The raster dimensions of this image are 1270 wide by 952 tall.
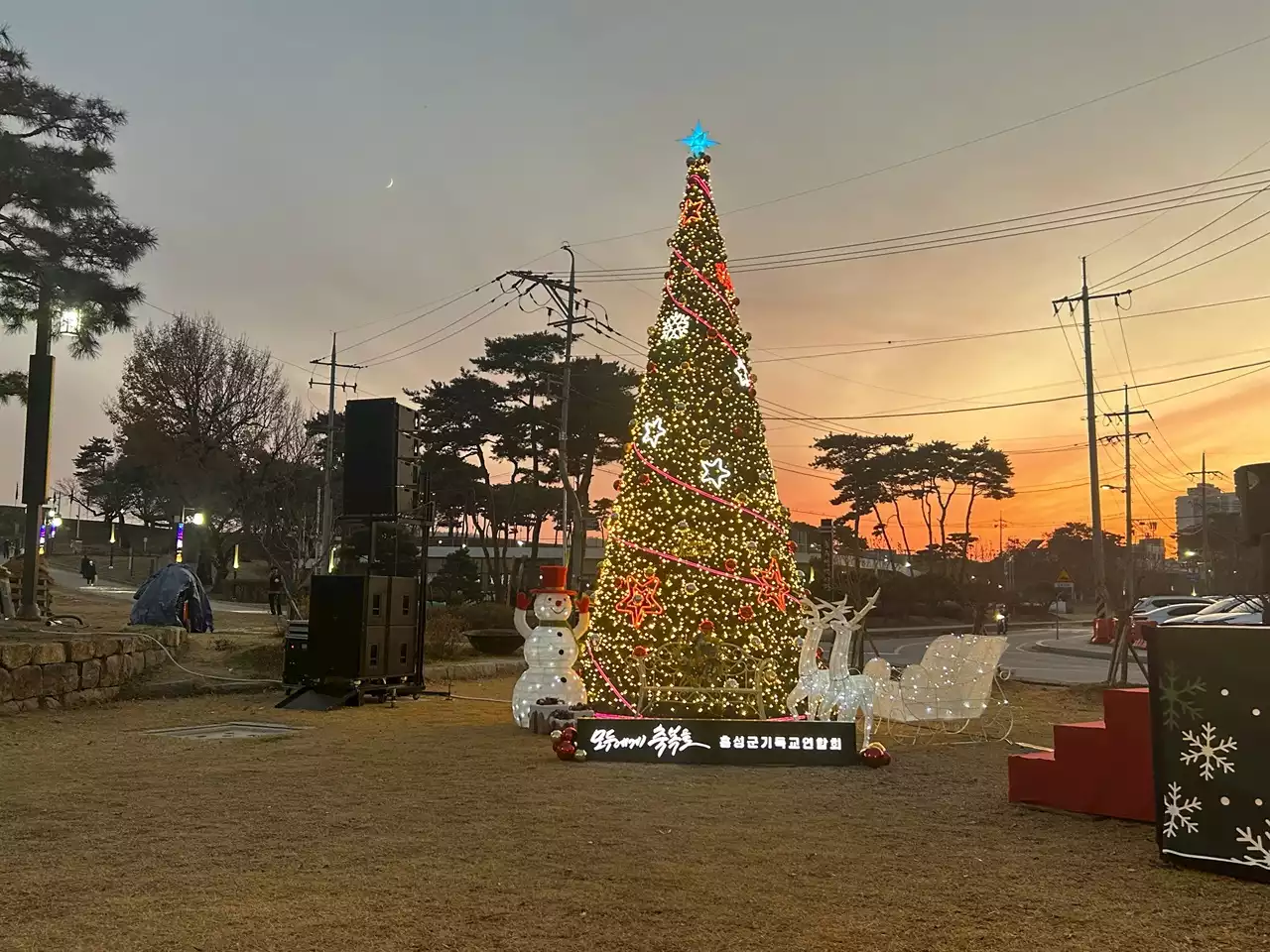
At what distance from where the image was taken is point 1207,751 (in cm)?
410

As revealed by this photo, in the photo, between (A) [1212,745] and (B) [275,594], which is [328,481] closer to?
(B) [275,594]

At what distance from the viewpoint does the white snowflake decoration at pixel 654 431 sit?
956 centimetres

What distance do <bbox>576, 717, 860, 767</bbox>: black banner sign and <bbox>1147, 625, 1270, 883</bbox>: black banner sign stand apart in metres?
2.87

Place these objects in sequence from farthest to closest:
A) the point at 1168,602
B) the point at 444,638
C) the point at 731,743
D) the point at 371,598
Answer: the point at 1168,602 → the point at 444,638 → the point at 371,598 → the point at 731,743

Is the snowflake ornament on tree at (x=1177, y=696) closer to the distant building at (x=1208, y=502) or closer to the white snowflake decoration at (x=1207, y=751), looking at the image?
the white snowflake decoration at (x=1207, y=751)

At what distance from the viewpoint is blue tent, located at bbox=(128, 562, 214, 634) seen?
15.3m

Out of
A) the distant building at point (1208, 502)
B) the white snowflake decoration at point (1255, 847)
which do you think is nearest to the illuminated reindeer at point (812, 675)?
the white snowflake decoration at point (1255, 847)

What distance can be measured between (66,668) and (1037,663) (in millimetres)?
17049

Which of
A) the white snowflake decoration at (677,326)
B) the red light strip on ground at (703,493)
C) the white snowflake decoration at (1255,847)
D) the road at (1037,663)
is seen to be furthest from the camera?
the road at (1037,663)

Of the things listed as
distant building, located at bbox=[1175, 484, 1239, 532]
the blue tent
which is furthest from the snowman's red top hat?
distant building, located at bbox=[1175, 484, 1239, 532]

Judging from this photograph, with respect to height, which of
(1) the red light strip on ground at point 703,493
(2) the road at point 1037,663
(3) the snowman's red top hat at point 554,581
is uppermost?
(1) the red light strip on ground at point 703,493

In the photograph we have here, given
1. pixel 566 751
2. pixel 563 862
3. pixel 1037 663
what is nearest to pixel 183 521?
pixel 1037 663

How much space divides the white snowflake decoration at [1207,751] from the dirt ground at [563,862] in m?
0.44

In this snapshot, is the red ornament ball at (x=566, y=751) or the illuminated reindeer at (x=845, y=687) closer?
the red ornament ball at (x=566, y=751)
